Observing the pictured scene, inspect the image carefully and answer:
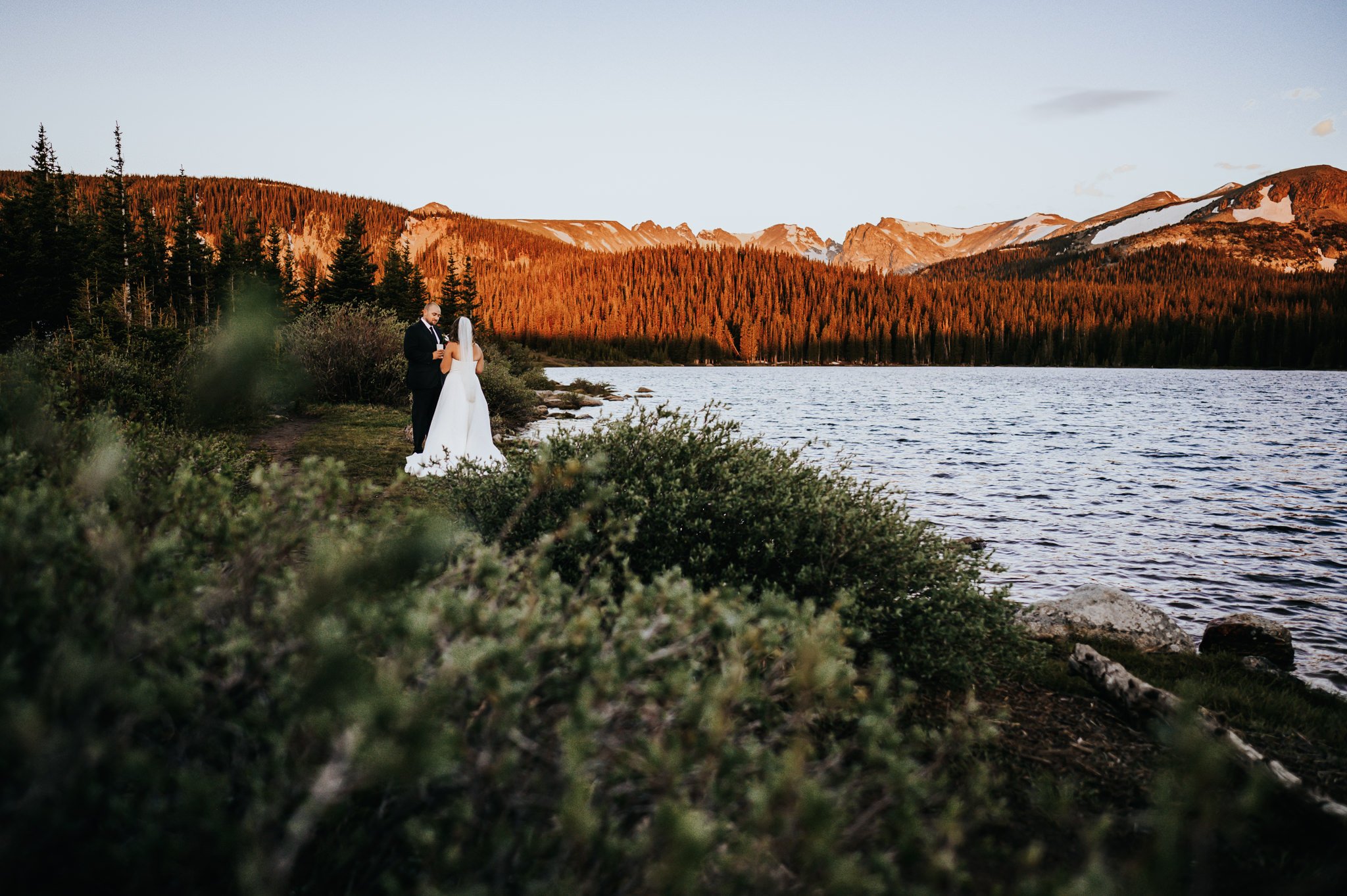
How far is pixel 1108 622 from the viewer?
28.6 ft

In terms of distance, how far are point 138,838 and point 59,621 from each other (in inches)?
30.5

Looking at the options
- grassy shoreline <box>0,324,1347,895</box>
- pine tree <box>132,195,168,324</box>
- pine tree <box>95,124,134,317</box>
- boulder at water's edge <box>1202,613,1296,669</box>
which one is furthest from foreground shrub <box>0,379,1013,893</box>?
pine tree <box>132,195,168,324</box>

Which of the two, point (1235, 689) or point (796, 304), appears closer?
point (1235, 689)

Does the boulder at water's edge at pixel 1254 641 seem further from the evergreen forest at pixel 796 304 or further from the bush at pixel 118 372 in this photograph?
the evergreen forest at pixel 796 304

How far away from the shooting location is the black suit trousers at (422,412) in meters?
13.9

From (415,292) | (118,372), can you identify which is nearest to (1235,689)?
(118,372)

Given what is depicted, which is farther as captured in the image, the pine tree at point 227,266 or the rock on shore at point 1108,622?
the pine tree at point 227,266

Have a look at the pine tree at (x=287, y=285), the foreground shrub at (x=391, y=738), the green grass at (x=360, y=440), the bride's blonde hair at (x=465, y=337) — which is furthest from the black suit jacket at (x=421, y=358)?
the pine tree at (x=287, y=285)

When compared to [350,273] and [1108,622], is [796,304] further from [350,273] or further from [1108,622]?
[1108,622]

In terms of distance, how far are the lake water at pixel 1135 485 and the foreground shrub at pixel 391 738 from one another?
12.8 ft

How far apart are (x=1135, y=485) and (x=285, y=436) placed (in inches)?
885

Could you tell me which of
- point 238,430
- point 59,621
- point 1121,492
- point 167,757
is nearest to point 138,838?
point 167,757

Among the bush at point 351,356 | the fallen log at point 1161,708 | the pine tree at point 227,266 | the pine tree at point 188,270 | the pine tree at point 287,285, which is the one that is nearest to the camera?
the fallen log at point 1161,708

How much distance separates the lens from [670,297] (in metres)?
Answer: 157
